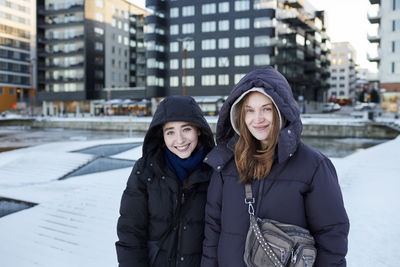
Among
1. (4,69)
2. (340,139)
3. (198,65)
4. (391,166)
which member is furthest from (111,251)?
(4,69)

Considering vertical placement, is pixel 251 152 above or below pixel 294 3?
below

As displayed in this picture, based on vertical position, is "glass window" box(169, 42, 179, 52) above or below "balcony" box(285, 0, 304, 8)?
below

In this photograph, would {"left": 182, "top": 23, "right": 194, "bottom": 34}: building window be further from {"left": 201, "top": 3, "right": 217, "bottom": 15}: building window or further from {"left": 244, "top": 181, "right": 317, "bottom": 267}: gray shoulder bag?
{"left": 244, "top": 181, "right": 317, "bottom": 267}: gray shoulder bag

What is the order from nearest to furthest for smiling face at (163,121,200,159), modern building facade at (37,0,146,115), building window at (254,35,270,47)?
smiling face at (163,121,200,159), building window at (254,35,270,47), modern building facade at (37,0,146,115)

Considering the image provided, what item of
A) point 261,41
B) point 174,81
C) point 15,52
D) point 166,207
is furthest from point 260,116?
point 15,52

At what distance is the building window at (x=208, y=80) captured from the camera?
2457 inches

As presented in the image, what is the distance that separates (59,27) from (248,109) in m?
79.9

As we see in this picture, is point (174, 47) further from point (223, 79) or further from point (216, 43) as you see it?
point (223, 79)

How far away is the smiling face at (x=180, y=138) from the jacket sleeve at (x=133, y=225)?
0.36 meters

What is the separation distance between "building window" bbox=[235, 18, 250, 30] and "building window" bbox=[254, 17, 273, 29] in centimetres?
162

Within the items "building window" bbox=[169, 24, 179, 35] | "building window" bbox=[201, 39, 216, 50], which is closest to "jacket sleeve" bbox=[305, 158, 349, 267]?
"building window" bbox=[201, 39, 216, 50]

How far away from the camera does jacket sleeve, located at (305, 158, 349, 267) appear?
2158 millimetres

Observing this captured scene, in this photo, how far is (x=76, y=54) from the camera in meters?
71.0

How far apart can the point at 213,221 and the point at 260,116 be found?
853 millimetres
